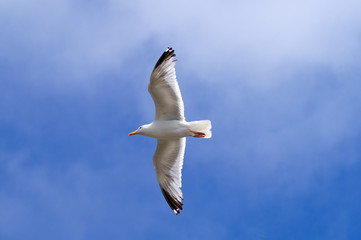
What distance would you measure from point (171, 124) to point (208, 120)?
0.79 metres

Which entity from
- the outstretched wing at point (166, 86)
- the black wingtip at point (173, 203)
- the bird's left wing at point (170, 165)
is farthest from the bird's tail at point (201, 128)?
the black wingtip at point (173, 203)

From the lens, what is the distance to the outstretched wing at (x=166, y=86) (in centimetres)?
1048

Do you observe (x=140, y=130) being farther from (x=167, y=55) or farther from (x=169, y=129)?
(x=167, y=55)

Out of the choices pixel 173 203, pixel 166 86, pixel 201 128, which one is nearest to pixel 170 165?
pixel 173 203

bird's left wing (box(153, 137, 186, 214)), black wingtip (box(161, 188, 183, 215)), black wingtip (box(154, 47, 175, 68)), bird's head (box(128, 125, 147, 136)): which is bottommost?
black wingtip (box(161, 188, 183, 215))

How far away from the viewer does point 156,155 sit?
11461 millimetres

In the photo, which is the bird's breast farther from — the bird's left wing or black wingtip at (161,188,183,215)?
black wingtip at (161,188,183,215)

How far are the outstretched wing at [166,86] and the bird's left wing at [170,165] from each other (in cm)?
95

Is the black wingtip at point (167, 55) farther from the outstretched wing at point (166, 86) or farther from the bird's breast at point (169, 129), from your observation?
the bird's breast at point (169, 129)

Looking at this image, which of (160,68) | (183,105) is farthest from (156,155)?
(160,68)

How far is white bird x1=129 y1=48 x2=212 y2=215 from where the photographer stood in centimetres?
1052

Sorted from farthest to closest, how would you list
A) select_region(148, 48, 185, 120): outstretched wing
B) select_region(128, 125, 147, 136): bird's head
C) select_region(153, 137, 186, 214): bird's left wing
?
select_region(153, 137, 186, 214): bird's left wing, select_region(128, 125, 147, 136): bird's head, select_region(148, 48, 185, 120): outstretched wing

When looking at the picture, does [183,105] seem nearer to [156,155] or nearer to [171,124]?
[171,124]

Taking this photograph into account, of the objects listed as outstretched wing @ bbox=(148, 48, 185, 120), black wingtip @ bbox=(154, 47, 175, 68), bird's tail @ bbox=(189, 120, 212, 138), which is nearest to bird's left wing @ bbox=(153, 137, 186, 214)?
bird's tail @ bbox=(189, 120, 212, 138)
